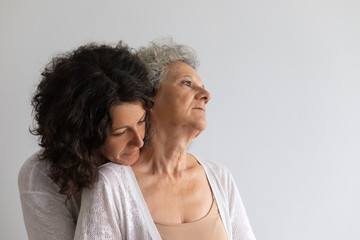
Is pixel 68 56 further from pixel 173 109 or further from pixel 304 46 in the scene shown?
pixel 304 46

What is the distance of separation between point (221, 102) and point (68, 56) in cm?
108

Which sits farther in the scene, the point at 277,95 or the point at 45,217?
the point at 277,95

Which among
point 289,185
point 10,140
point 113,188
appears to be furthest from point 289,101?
point 10,140

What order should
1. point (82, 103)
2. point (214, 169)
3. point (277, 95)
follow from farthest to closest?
point (277, 95)
point (214, 169)
point (82, 103)

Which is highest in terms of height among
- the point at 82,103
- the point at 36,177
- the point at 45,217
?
the point at 82,103

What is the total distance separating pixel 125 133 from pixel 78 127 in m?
0.17

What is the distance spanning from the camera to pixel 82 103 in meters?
1.45

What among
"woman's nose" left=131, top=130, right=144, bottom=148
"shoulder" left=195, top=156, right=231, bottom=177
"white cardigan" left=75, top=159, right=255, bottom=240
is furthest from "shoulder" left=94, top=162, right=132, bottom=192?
"shoulder" left=195, top=156, right=231, bottom=177

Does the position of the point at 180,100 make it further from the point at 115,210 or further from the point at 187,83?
the point at 115,210

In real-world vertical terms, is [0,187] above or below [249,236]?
below

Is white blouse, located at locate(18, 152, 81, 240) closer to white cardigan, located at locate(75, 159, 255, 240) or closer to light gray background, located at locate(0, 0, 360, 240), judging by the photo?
white cardigan, located at locate(75, 159, 255, 240)

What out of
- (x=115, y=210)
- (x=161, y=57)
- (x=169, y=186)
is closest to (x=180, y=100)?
(x=161, y=57)

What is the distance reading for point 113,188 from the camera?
1.58 meters

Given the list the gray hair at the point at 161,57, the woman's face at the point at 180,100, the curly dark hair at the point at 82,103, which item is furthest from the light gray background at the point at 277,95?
the curly dark hair at the point at 82,103
